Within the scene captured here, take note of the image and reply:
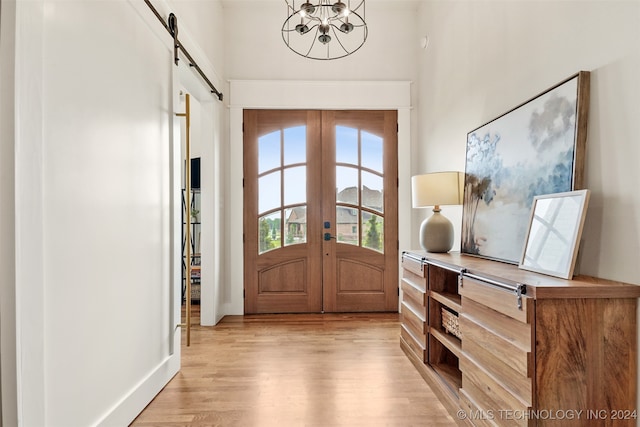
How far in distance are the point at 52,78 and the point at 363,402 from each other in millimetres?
2192

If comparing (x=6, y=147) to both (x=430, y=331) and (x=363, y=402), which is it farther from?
(x=430, y=331)

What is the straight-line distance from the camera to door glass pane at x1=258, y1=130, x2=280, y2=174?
429 centimetres

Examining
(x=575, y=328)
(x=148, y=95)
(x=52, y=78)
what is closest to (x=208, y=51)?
(x=148, y=95)

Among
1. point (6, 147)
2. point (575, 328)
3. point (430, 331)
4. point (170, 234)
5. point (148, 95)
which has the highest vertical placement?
point (148, 95)

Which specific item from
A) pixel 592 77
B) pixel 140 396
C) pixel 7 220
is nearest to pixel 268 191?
pixel 140 396

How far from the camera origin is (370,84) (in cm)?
430

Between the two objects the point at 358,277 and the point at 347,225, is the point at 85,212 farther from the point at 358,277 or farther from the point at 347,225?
the point at 358,277

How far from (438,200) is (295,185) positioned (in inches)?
75.2

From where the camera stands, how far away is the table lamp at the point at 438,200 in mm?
2705

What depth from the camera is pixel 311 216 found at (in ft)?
14.0

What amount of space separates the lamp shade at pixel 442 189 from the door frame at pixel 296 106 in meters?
1.48

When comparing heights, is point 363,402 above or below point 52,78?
below

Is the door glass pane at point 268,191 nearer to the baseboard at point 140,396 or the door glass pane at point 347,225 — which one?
the door glass pane at point 347,225

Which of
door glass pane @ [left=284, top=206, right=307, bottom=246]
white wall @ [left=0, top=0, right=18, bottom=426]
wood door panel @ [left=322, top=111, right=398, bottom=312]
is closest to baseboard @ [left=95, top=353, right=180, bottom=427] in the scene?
white wall @ [left=0, top=0, right=18, bottom=426]
